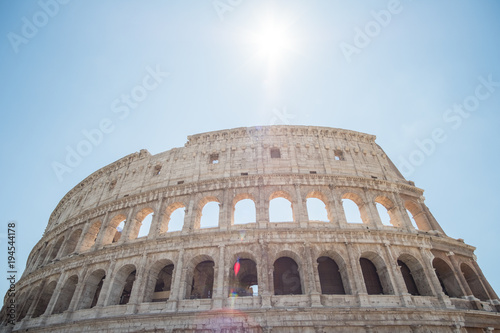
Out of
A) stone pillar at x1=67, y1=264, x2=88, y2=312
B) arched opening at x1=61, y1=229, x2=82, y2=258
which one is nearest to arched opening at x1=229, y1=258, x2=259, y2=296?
stone pillar at x1=67, y1=264, x2=88, y2=312

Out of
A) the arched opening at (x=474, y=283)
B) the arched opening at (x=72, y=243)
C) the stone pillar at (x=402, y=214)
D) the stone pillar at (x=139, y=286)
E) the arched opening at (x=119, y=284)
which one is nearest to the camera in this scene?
the stone pillar at (x=139, y=286)

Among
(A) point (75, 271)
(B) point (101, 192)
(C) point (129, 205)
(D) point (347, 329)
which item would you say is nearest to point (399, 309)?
(D) point (347, 329)

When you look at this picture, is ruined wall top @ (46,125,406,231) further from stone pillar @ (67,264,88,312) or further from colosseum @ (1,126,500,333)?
stone pillar @ (67,264,88,312)

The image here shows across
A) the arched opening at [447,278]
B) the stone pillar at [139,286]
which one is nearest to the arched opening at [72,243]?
the stone pillar at [139,286]

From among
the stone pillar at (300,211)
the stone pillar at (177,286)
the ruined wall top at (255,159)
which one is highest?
the ruined wall top at (255,159)

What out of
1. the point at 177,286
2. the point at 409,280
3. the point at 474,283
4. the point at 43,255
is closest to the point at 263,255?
the point at 177,286

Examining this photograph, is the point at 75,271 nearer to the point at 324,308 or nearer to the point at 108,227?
the point at 108,227

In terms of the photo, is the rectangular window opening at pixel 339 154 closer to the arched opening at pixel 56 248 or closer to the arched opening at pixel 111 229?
the arched opening at pixel 111 229
